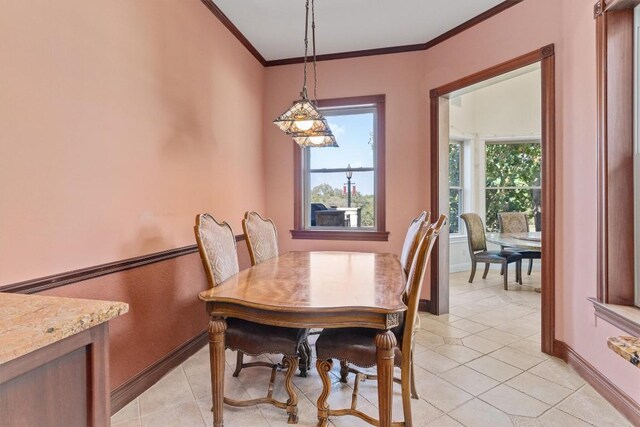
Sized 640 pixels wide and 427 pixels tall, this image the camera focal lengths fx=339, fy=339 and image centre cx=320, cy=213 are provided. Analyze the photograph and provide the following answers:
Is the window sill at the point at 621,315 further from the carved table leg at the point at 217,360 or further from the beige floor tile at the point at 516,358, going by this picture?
the carved table leg at the point at 217,360

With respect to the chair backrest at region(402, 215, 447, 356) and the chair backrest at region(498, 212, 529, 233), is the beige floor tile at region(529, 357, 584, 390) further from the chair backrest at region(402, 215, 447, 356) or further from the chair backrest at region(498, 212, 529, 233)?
the chair backrest at region(498, 212, 529, 233)

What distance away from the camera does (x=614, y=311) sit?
1.95 meters

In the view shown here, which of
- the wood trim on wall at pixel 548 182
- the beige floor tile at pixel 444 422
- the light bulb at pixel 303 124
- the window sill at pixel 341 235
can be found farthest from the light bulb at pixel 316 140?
the beige floor tile at pixel 444 422

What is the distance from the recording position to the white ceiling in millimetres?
3020

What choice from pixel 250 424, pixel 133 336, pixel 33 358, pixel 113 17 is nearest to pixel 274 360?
pixel 250 424

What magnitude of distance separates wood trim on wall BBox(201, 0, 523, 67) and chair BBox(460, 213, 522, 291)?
249 cm

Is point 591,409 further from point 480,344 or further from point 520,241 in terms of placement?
point 520,241

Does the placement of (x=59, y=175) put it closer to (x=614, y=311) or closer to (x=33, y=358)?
(x=33, y=358)

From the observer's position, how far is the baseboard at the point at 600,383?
1841 mm

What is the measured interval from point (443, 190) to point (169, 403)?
3109 mm

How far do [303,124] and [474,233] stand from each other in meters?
3.71

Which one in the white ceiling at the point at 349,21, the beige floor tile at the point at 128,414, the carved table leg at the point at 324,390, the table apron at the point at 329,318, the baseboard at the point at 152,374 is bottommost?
the beige floor tile at the point at 128,414

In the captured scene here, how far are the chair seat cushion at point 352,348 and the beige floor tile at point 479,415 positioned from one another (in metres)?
0.58

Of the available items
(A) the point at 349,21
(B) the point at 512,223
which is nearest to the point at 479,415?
(A) the point at 349,21
